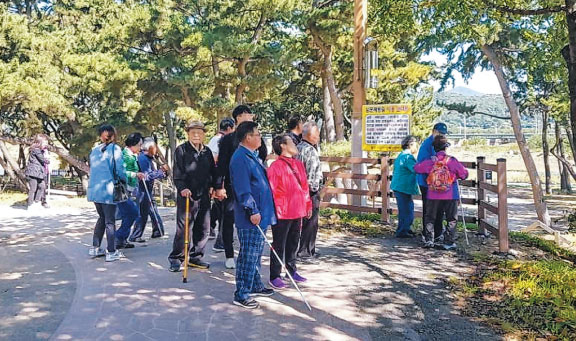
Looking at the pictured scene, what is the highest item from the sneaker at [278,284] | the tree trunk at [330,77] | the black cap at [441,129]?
the tree trunk at [330,77]

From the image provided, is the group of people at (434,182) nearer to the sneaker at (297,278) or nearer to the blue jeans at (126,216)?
the sneaker at (297,278)

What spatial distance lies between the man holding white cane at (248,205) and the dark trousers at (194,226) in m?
1.13

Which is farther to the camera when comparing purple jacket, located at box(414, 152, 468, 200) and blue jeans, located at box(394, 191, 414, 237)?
blue jeans, located at box(394, 191, 414, 237)

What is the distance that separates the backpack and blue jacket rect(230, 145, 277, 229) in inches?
111

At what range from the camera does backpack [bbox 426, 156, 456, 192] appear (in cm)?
604

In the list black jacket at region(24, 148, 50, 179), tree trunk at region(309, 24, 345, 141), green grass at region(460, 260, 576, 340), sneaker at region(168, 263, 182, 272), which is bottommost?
green grass at region(460, 260, 576, 340)

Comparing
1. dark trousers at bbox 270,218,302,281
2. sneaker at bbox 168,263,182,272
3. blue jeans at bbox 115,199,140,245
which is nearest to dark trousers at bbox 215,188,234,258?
sneaker at bbox 168,263,182,272

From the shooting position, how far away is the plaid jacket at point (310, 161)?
5.14 m

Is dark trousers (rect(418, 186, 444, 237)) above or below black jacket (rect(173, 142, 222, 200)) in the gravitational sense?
below

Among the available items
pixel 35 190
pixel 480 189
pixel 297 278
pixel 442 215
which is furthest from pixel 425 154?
pixel 35 190

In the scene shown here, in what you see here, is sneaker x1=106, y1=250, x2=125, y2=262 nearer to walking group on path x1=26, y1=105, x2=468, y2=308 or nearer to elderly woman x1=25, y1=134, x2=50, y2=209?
walking group on path x1=26, y1=105, x2=468, y2=308

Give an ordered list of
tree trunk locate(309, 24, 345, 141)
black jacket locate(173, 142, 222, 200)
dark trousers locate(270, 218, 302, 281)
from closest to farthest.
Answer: dark trousers locate(270, 218, 302, 281) < black jacket locate(173, 142, 222, 200) < tree trunk locate(309, 24, 345, 141)

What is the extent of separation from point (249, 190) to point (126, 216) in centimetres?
297

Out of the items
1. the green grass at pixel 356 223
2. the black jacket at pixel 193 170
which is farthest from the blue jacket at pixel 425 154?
the black jacket at pixel 193 170
